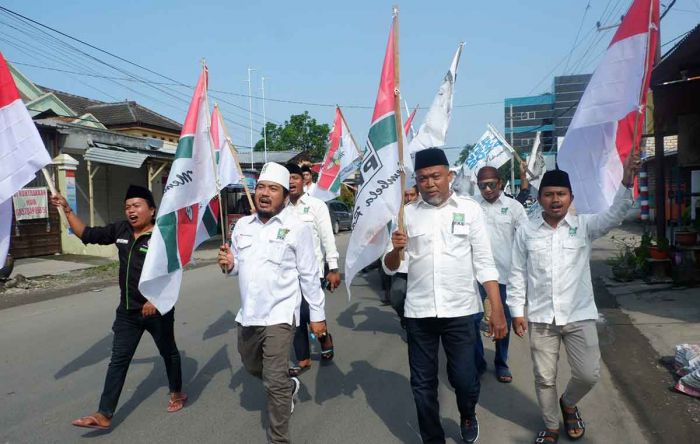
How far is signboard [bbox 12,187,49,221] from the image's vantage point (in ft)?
47.9

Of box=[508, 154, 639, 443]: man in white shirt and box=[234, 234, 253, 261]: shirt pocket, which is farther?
box=[234, 234, 253, 261]: shirt pocket

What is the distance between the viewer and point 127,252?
450cm

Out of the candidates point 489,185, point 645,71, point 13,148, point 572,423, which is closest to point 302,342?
point 489,185

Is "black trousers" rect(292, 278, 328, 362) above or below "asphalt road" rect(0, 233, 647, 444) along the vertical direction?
above

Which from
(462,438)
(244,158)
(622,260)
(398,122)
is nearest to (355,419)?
(462,438)

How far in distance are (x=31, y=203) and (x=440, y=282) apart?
1437 centimetres

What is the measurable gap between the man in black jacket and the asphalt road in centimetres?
22

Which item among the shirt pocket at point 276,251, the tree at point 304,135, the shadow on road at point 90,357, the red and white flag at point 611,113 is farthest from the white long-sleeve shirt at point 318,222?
the tree at point 304,135

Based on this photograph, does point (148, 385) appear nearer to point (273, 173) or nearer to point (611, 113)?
point (273, 173)

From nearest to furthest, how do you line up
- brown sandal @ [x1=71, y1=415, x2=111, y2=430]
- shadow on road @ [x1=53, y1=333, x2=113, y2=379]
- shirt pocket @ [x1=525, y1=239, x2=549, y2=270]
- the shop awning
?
shirt pocket @ [x1=525, y1=239, x2=549, y2=270]
brown sandal @ [x1=71, y1=415, x2=111, y2=430]
shadow on road @ [x1=53, y1=333, x2=113, y2=379]
the shop awning

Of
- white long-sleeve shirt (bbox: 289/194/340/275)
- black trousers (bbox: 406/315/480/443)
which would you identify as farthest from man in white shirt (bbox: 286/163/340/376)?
black trousers (bbox: 406/315/480/443)

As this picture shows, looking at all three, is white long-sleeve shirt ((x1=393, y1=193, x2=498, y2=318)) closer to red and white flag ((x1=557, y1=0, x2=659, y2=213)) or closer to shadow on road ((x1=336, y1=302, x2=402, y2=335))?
red and white flag ((x1=557, y1=0, x2=659, y2=213))

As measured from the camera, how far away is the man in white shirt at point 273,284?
3715 mm

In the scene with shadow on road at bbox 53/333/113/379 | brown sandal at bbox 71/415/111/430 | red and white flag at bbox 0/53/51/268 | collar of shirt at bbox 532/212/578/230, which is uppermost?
red and white flag at bbox 0/53/51/268
